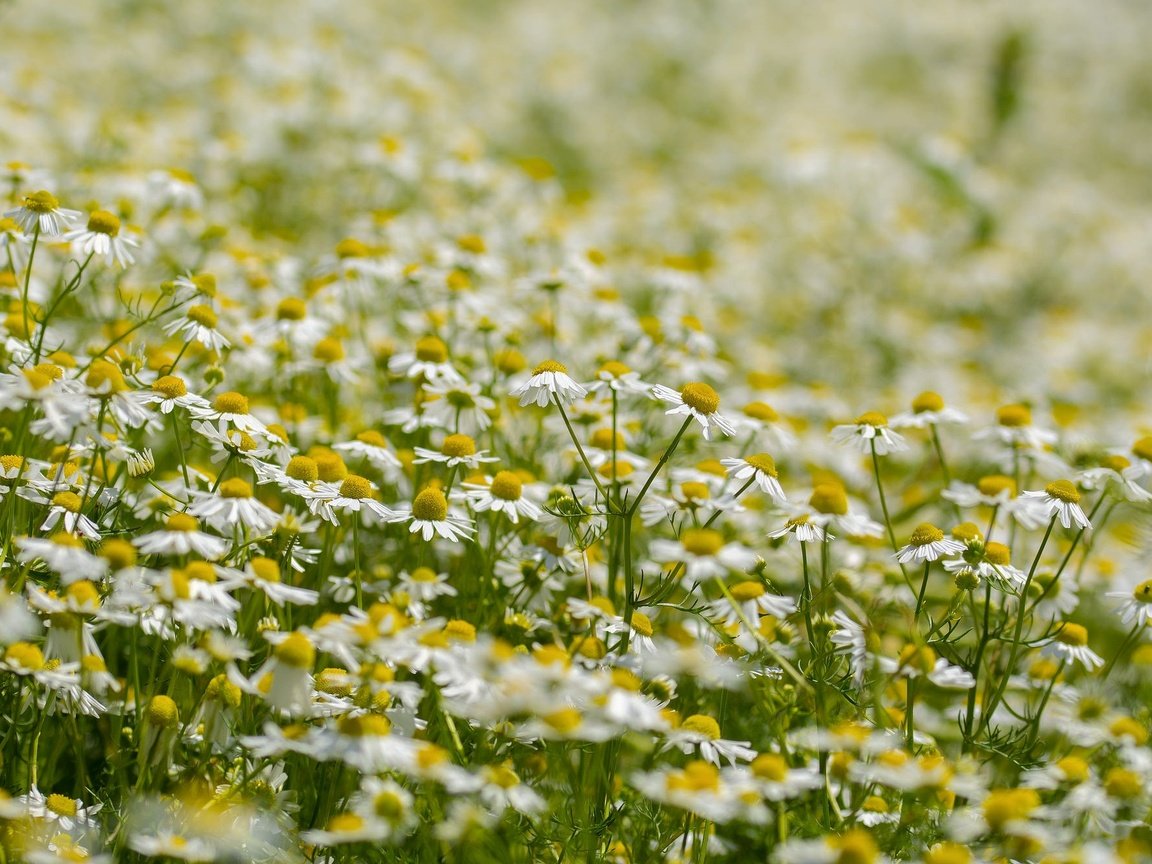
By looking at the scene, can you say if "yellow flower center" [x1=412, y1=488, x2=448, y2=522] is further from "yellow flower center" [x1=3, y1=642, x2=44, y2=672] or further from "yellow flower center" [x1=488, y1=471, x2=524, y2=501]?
"yellow flower center" [x1=3, y1=642, x2=44, y2=672]

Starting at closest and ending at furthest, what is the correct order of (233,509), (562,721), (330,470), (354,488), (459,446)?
(562,721) < (233,509) < (354,488) < (330,470) < (459,446)

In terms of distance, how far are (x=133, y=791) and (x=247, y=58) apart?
278 inches

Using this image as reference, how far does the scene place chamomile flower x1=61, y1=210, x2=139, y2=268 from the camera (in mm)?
3574

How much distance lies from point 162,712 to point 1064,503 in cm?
266

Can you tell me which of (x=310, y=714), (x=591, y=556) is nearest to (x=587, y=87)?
(x=591, y=556)

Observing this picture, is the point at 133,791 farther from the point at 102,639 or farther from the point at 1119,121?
the point at 1119,121

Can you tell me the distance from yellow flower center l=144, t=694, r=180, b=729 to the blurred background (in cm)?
348

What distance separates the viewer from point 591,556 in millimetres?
3539

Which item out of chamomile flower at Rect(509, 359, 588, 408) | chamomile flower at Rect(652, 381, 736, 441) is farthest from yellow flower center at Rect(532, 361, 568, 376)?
chamomile flower at Rect(652, 381, 736, 441)

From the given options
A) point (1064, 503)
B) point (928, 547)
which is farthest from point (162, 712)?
point (1064, 503)

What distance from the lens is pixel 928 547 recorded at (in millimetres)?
3172

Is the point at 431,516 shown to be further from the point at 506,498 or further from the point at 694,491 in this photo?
the point at 694,491

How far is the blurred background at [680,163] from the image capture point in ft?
23.9

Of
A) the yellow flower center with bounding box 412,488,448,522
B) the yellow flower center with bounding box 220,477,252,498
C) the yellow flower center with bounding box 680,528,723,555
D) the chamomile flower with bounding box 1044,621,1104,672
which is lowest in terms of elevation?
the chamomile flower with bounding box 1044,621,1104,672
